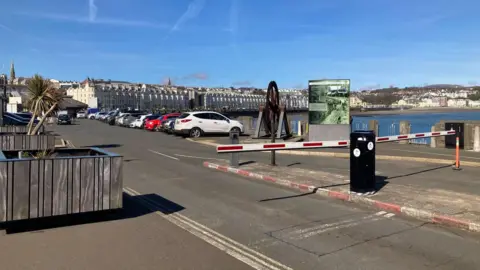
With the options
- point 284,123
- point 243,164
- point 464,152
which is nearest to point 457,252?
point 243,164

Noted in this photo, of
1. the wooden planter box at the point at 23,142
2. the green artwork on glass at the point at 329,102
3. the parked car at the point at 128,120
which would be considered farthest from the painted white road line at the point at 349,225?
the parked car at the point at 128,120

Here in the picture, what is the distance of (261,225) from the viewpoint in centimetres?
678

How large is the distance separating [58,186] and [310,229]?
3.88m

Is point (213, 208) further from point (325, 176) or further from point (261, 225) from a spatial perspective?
point (325, 176)

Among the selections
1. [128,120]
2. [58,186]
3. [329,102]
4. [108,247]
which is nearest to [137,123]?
[128,120]

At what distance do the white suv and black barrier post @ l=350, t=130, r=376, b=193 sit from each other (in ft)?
65.2

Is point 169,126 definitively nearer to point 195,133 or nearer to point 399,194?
point 195,133

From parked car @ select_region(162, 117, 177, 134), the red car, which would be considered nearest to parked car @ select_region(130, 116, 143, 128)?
the red car

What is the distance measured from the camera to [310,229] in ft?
21.4

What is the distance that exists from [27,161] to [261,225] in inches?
143

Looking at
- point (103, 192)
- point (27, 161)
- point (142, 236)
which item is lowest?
point (142, 236)

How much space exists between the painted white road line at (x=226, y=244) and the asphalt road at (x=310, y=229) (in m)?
0.05

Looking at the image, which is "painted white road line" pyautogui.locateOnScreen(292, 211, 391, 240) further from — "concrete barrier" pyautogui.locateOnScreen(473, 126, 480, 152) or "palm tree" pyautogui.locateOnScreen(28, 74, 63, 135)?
"palm tree" pyautogui.locateOnScreen(28, 74, 63, 135)

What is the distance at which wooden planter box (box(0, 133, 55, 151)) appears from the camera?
43.8ft
